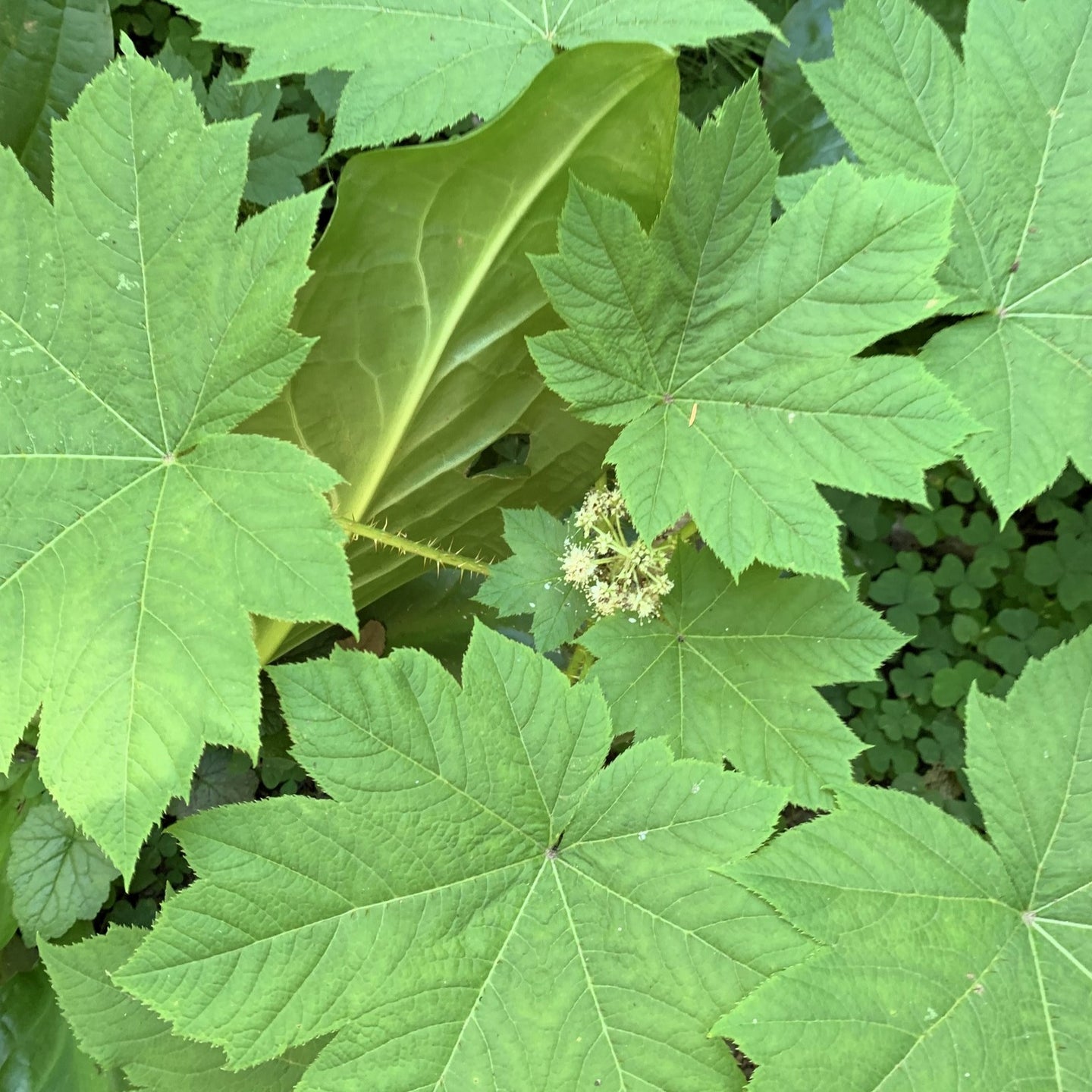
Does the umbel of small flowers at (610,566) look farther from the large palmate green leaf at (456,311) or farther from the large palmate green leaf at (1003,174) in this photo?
the large palmate green leaf at (1003,174)

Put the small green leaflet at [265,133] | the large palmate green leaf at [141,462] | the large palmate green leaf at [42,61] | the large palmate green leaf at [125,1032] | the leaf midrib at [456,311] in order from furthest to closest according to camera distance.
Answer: the small green leaflet at [265,133]
the large palmate green leaf at [42,61]
the large palmate green leaf at [125,1032]
the leaf midrib at [456,311]
the large palmate green leaf at [141,462]

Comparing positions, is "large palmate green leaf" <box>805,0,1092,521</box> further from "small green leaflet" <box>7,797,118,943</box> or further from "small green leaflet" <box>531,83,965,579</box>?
"small green leaflet" <box>7,797,118,943</box>

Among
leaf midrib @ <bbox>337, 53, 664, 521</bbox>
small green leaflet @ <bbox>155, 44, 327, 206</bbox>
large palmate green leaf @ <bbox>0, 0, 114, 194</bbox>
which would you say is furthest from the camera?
small green leaflet @ <bbox>155, 44, 327, 206</bbox>

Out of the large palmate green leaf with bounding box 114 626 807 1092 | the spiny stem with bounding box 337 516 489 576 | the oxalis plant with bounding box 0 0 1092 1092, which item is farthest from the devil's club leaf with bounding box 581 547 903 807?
the spiny stem with bounding box 337 516 489 576

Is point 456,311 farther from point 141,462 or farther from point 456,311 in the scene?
point 141,462

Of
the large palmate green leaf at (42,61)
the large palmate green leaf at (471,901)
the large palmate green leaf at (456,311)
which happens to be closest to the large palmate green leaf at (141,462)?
the large palmate green leaf at (471,901)
